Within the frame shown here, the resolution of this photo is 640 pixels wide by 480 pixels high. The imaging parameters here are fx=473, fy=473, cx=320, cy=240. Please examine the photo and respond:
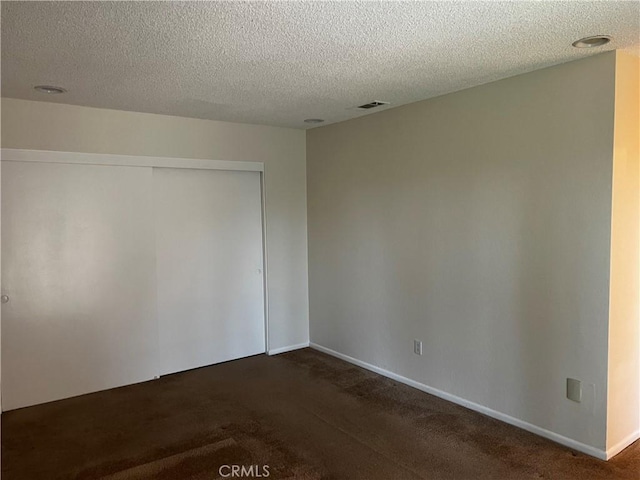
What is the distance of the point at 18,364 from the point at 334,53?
10.9 ft

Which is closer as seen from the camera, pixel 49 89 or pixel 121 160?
pixel 49 89

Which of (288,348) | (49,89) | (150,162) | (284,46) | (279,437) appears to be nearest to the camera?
(284,46)

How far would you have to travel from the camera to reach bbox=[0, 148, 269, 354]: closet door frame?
363 centimetres

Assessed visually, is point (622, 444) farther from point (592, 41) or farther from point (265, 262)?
point (265, 262)

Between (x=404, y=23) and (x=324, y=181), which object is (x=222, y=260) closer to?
(x=324, y=181)

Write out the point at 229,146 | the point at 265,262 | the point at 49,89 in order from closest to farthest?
the point at 49,89 → the point at 229,146 → the point at 265,262

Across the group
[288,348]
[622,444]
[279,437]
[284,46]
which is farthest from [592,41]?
[288,348]

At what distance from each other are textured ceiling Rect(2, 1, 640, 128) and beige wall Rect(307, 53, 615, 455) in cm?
31

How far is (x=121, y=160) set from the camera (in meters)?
4.04

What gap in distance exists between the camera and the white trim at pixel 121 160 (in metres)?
3.61

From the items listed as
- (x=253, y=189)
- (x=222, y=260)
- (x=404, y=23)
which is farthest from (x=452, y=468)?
(x=253, y=189)

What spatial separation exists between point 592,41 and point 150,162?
341cm

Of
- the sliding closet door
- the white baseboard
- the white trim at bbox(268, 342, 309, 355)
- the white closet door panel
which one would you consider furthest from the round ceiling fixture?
the white trim at bbox(268, 342, 309, 355)

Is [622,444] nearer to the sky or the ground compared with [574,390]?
nearer to the ground
